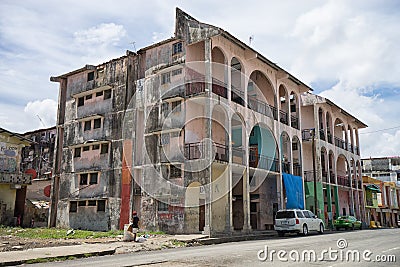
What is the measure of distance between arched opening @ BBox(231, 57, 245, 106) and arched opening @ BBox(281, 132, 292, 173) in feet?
20.7

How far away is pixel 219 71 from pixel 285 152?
34.3 ft

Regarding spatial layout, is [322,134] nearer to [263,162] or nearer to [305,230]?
[263,162]

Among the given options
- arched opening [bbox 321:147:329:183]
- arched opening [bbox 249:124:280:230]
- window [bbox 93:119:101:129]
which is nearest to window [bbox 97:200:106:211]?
window [bbox 93:119:101:129]

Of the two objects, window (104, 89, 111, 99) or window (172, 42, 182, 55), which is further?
window (104, 89, 111, 99)

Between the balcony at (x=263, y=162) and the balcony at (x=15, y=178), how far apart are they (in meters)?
19.0

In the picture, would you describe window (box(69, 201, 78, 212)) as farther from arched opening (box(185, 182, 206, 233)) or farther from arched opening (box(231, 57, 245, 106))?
arched opening (box(231, 57, 245, 106))

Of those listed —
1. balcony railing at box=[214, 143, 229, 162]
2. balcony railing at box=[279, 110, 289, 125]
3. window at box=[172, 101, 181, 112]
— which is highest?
balcony railing at box=[279, 110, 289, 125]

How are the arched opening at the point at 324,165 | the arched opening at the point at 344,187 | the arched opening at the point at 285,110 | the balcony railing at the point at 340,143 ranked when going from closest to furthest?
1. the arched opening at the point at 285,110
2. the arched opening at the point at 324,165
3. the arched opening at the point at 344,187
4. the balcony railing at the point at 340,143

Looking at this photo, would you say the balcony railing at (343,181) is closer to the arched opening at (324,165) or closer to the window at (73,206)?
the arched opening at (324,165)

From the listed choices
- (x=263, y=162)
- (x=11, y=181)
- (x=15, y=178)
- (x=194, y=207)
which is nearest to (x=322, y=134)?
(x=263, y=162)

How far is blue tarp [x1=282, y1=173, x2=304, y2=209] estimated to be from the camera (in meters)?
27.8

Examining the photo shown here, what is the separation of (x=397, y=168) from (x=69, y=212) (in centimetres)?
5503

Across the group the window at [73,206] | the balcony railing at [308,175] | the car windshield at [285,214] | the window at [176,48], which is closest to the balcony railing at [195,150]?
the car windshield at [285,214]

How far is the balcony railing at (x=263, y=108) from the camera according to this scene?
26891mm
